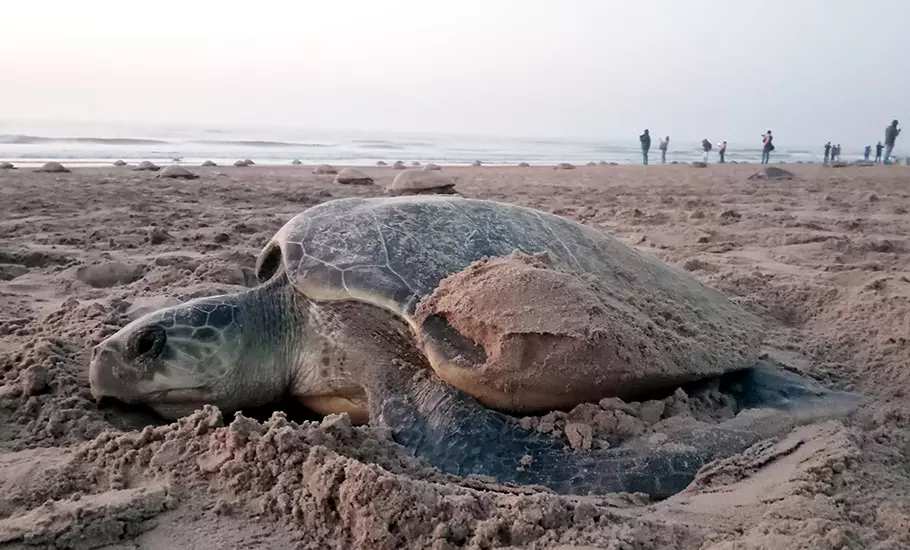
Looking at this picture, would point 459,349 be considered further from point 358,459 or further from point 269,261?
point 269,261

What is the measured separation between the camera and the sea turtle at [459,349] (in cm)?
162

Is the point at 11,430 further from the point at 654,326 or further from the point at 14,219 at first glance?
the point at 14,219

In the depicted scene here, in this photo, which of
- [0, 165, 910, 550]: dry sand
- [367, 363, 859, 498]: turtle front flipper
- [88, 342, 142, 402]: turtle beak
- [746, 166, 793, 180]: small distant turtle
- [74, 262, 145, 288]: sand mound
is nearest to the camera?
[0, 165, 910, 550]: dry sand

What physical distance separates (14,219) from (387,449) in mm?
4601

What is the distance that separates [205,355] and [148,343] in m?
0.17

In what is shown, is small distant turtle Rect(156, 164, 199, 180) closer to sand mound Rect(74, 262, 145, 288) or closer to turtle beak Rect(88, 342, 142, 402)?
sand mound Rect(74, 262, 145, 288)

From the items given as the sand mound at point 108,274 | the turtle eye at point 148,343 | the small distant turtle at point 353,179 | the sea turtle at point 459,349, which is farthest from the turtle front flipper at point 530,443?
the small distant turtle at point 353,179

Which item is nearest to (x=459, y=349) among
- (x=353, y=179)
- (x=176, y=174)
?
(x=353, y=179)

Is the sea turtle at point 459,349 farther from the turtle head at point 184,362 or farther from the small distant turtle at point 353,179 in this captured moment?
the small distant turtle at point 353,179

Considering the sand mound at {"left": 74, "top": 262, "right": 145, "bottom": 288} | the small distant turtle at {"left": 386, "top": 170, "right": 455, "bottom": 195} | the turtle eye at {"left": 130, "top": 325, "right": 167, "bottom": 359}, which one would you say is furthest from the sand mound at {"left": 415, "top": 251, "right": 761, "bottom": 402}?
the small distant turtle at {"left": 386, "top": 170, "right": 455, "bottom": 195}

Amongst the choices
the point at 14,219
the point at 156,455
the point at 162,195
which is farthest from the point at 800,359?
the point at 162,195

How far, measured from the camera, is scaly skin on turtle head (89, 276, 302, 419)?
1.88 metres

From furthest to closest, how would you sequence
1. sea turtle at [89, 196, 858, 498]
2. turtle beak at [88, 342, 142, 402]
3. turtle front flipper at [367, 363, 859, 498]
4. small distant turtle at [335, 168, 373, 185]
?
small distant turtle at [335, 168, 373, 185]
turtle beak at [88, 342, 142, 402]
sea turtle at [89, 196, 858, 498]
turtle front flipper at [367, 363, 859, 498]

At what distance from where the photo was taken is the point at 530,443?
161 cm
